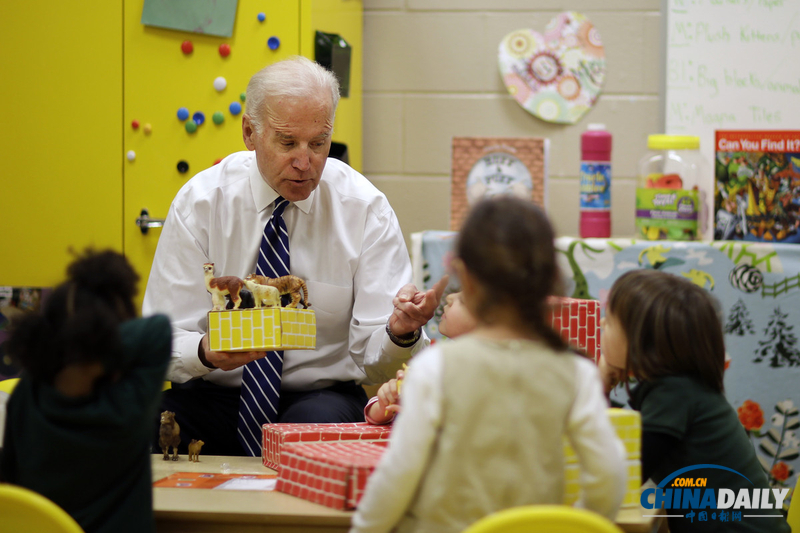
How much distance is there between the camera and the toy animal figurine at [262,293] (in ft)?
5.26

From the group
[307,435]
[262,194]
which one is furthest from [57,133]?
[307,435]

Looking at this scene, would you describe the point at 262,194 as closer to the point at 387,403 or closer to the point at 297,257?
the point at 297,257

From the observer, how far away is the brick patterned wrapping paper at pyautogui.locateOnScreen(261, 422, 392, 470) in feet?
4.75

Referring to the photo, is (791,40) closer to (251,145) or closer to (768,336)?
(768,336)

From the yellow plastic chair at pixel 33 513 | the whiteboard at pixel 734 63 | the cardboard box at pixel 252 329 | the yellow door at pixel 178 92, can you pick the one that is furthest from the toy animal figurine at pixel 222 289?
the whiteboard at pixel 734 63

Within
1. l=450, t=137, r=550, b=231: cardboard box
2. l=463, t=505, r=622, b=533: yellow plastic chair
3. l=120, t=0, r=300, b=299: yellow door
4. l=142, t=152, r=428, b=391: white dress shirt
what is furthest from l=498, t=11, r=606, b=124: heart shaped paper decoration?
l=463, t=505, r=622, b=533: yellow plastic chair

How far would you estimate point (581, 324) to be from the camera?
1642 millimetres

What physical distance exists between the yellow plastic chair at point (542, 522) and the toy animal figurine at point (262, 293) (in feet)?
2.68

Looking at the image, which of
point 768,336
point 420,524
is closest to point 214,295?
point 420,524

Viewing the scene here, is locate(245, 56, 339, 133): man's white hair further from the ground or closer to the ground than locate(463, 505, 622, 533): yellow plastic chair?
further from the ground

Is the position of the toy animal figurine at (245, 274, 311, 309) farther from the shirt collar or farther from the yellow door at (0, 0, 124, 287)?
the yellow door at (0, 0, 124, 287)

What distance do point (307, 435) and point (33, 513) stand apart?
1.74ft

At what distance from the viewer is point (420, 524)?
3.44 ft

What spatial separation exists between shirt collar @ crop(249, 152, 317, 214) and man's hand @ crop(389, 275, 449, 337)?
41 centimetres
